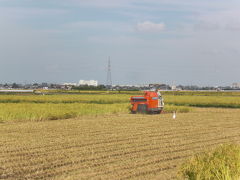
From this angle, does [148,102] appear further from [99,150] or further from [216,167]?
[216,167]

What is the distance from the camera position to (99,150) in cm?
1296

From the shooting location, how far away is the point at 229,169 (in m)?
6.58

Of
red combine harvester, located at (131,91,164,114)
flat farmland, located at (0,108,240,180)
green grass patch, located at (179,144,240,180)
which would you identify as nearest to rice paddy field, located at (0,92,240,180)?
flat farmland, located at (0,108,240,180)

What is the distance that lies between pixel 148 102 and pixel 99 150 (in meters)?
17.2

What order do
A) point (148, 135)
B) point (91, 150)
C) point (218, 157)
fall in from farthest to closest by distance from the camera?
point (148, 135) → point (91, 150) → point (218, 157)

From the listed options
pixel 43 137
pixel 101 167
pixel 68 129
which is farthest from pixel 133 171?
pixel 68 129

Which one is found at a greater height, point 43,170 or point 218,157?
point 218,157

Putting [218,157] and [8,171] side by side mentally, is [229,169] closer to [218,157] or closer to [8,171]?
[218,157]

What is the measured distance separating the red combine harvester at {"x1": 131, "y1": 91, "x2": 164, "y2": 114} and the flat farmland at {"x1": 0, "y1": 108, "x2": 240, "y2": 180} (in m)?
10.1

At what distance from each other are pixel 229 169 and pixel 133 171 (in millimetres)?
3908

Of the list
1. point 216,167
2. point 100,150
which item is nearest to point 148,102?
point 100,150

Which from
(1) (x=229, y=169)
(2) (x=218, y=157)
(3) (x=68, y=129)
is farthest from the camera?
(3) (x=68, y=129)

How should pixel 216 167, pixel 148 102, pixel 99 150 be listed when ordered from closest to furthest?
1. pixel 216 167
2. pixel 99 150
3. pixel 148 102

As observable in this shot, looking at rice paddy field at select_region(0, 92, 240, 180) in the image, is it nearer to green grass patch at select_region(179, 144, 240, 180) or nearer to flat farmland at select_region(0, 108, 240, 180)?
flat farmland at select_region(0, 108, 240, 180)
